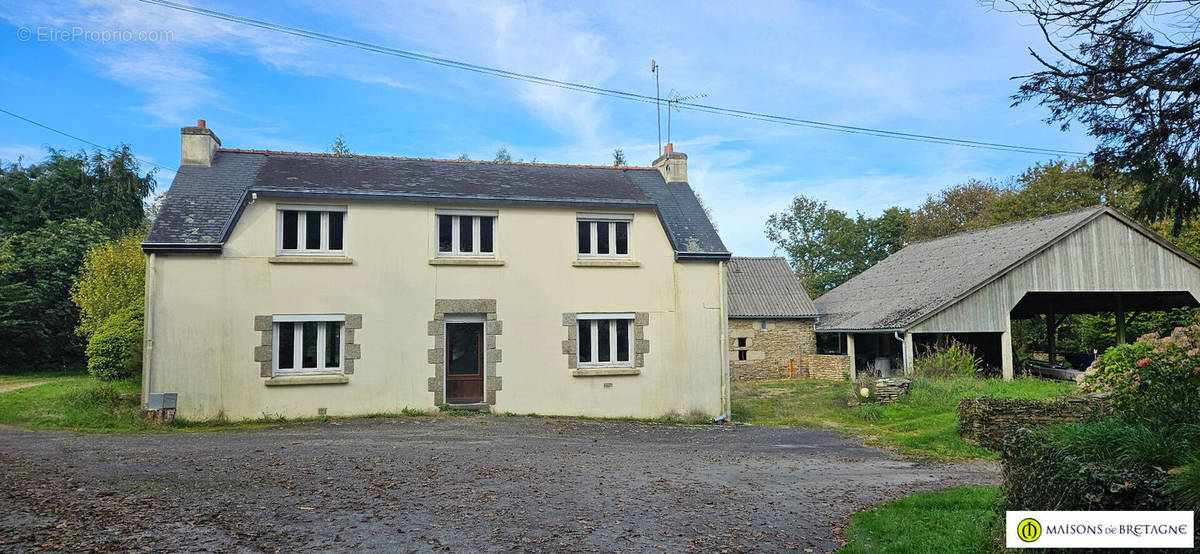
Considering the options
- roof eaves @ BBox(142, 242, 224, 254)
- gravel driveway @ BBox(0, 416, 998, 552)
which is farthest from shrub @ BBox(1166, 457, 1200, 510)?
roof eaves @ BBox(142, 242, 224, 254)

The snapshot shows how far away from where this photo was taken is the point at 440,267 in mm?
16422

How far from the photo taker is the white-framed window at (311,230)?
15.7 m

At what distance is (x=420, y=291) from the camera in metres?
16.3

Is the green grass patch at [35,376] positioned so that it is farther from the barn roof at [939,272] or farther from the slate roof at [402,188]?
the barn roof at [939,272]

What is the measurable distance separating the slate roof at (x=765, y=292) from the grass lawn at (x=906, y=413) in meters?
8.11

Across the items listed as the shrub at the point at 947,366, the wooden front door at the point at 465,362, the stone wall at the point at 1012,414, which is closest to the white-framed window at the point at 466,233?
the wooden front door at the point at 465,362

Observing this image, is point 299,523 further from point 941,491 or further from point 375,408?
point 375,408

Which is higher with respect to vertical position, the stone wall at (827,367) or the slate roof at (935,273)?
the slate roof at (935,273)

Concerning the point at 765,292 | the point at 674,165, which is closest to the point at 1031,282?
the point at 765,292

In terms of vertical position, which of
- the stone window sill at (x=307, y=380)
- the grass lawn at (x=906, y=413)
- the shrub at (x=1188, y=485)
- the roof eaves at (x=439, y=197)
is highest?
the roof eaves at (x=439, y=197)

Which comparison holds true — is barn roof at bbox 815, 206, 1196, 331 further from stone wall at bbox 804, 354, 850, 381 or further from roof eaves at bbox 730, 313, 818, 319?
stone wall at bbox 804, 354, 850, 381

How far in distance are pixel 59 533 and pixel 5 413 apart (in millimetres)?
11708

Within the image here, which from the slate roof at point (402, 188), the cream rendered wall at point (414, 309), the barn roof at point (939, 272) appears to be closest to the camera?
the cream rendered wall at point (414, 309)

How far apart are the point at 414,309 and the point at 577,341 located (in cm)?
366
